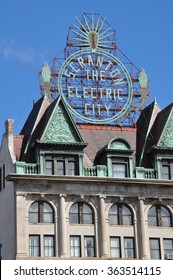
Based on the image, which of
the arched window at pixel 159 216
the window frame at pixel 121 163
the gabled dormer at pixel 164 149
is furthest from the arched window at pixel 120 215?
the gabled dormer at pixel 164 149

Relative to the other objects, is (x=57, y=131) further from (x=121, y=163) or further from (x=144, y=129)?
(x=144, y=129)

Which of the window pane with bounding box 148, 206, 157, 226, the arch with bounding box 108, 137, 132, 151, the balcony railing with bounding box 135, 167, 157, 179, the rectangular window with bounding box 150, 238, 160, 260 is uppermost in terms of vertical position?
the arch with bounding box 108, 137, 132, 151

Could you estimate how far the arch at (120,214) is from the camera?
64.8 meters

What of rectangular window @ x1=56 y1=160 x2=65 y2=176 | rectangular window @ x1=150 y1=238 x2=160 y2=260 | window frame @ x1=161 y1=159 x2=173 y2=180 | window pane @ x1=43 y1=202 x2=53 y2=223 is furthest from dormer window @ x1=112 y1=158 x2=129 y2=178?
window pane @ x1=43 y1=202 x2=53 y2=223

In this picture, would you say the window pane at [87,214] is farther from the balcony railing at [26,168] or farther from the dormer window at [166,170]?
the dormer window at [166,170]

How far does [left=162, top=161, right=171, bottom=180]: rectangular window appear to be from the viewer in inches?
2654

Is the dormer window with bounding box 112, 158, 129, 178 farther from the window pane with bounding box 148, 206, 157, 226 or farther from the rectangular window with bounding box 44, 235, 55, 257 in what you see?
the rectangular window with bounding box 44, 235, 55, 257

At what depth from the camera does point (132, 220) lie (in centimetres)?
6512

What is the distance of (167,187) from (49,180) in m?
10.3

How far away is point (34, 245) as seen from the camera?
62.2m

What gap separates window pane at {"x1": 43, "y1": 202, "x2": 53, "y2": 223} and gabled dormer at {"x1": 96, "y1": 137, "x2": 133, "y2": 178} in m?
6.40
